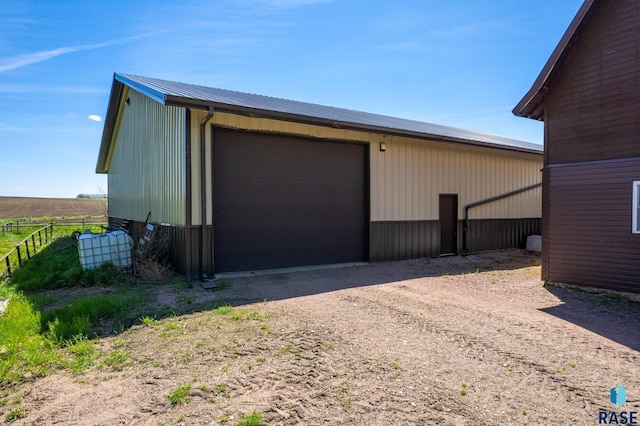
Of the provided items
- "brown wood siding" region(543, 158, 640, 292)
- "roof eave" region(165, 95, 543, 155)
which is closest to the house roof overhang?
"brown wood siding" region(543, 158, 640, 292)

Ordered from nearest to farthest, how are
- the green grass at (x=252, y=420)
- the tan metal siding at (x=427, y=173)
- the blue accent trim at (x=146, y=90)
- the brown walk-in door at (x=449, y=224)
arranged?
the green grass at (x=252, y=420) → the blue accent trim at (x=146, y=90) → the tan metal siding at (x=427, y=173) → the brown walk-in door at (x=449, y=224)

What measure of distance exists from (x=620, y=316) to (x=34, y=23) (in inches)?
527

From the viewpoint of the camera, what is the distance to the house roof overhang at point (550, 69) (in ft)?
21.3

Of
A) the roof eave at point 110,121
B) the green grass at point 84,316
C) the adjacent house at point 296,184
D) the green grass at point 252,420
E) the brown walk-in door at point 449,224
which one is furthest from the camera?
the roof eave at point 110,121

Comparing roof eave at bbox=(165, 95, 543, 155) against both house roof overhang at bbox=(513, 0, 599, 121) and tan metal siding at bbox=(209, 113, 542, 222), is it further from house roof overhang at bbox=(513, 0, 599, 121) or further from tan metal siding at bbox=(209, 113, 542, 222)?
house roof overhang at bbox=(513, 0, 599, 121)

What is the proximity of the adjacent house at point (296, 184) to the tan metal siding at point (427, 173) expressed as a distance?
3cm

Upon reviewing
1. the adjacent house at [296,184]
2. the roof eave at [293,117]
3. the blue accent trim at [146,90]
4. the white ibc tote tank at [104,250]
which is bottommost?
the white ibc tote tank at [104,250]

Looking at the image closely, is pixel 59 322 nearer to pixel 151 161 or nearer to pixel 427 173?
pixel 151 161

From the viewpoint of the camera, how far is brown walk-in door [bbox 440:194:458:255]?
37.7 ft

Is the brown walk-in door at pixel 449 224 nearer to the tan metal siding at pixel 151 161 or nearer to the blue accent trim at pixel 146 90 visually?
the tan metal siding at pixel 151 161

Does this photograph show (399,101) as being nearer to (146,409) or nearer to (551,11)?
(551,11)

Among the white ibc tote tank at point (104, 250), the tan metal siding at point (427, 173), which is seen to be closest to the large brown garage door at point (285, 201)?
the tan metal siding at point (427, 173)

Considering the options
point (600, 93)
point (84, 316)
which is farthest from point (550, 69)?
point (84, 316)

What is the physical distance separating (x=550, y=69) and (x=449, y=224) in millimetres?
5610
